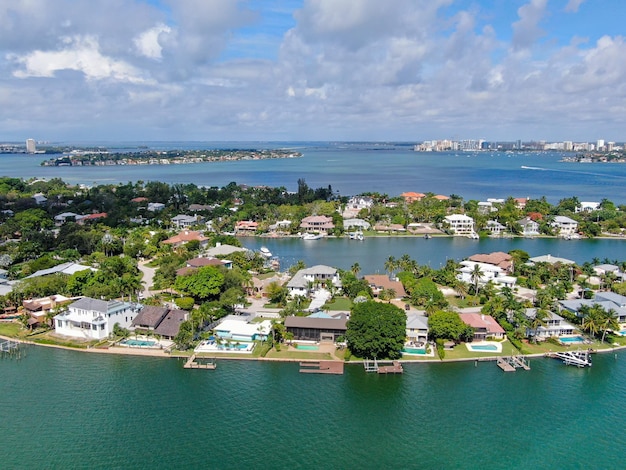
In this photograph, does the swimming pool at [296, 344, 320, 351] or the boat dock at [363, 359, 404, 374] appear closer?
the boat dock at [363, 359, 404, 374]

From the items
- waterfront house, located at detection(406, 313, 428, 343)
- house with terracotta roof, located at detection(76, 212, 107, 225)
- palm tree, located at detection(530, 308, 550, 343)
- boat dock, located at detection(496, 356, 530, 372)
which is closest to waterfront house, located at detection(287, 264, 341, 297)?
waterfront house, located at detection(406, 313, 428, 343)

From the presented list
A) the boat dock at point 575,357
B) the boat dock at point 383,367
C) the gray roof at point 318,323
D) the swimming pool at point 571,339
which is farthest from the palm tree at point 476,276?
the boat dock at point 383,367

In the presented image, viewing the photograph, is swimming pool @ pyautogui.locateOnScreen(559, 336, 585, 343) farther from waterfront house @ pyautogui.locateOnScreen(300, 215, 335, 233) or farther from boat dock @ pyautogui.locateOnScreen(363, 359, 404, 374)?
waterfront house @ pyautogui.locateOnScreen(300, 215, 335, 233)

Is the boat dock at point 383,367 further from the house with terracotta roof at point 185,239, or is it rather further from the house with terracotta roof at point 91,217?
the house with terracotta roof at point 91,217

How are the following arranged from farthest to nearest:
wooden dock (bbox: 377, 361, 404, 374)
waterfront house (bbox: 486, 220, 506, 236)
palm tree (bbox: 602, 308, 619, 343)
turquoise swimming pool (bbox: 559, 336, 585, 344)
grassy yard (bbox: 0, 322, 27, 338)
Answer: waterfront house (bbox: 486, 220, 506, 236) → grassy yard (bbox: 0, 322, 27, 338) → turquoise swimming pool (bbox: 559, 336, 585, 344) → palm tree (bbox: 602, 308, 619, 343) → wooden dock (bbox: 377, 361, 404, 374)

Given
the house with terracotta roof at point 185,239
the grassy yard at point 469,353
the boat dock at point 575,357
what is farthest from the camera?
the house with terracotta roof at point 185,239

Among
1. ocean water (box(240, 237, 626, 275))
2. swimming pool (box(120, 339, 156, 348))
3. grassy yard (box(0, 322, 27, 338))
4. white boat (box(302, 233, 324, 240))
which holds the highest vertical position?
white boat (box(302, 233, 324, 240))
